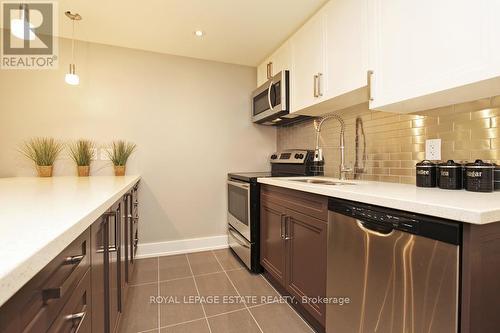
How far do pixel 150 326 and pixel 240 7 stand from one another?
230cm

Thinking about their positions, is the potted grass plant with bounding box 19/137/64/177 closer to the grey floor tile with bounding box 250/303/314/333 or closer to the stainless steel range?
the stainless steel range

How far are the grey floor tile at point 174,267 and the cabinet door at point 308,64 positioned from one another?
1.78 m

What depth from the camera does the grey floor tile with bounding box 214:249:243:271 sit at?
240 cm

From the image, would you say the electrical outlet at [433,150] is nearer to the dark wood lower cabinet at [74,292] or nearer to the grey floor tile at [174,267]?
the dark wood lower cabinet at [74,292]

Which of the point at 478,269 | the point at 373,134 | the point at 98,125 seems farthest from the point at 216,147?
the point at 478,269

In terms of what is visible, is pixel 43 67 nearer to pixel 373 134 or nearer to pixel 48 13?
pixel 48 13

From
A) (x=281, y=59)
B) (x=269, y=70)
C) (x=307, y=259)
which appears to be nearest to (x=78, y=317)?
(x=307, y=259)

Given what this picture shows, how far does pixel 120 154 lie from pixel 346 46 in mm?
2209

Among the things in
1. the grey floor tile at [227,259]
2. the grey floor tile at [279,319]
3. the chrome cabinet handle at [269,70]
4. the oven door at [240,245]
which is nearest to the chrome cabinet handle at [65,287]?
the grey floor tile at [279,319]

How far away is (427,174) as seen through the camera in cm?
135

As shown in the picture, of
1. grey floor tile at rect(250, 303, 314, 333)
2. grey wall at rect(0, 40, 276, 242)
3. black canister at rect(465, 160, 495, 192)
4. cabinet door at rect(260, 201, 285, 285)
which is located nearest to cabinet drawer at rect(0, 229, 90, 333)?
grey floor tile at rect(250, 303, 314, 333)

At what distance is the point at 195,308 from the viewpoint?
1726 millimetres

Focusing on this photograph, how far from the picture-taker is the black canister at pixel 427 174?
1343mm

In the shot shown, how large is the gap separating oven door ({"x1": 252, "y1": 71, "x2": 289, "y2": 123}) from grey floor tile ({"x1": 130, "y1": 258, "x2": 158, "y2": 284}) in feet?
6.07
